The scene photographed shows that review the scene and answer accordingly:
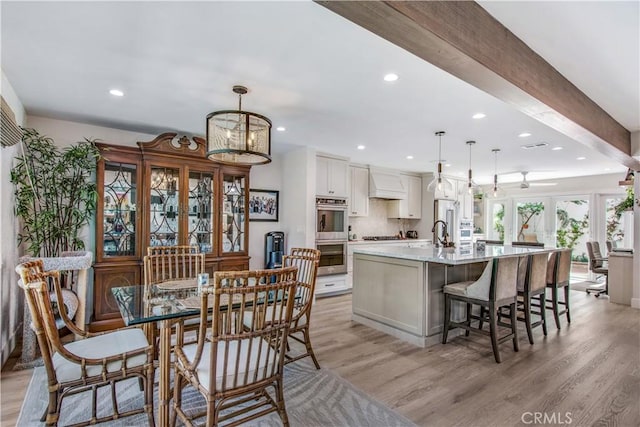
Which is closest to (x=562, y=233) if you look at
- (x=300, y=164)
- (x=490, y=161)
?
(x=490, y=161)

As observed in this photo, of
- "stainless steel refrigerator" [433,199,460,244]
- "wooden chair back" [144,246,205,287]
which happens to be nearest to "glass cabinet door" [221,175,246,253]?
"wooden chair back" [144,246,205,287]

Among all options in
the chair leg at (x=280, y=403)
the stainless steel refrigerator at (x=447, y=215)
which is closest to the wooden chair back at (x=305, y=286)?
the chair leg at (x=280, y=403)

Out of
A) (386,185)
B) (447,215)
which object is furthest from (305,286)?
(447,215)

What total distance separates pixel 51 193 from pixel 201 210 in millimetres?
1559

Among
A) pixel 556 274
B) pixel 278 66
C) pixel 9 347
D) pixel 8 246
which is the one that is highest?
pixel 278 66

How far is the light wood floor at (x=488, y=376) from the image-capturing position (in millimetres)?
2205

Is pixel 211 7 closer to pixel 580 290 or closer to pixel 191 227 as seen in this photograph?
pixel 191 227

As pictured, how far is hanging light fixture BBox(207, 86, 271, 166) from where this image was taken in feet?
7.82

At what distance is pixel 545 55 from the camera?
2275mm

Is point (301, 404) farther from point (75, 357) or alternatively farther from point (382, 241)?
point (382, 241)

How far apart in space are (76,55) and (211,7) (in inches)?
49.1

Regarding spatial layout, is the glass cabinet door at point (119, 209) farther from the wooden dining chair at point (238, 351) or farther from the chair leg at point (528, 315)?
the chair leg at point (528, 315)

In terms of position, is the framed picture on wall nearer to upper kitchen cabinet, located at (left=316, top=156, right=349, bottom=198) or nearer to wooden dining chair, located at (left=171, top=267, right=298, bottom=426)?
upper kitchen cabinet, located at (left=316, top=156, right=349, bottom=198)

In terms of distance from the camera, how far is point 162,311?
1.88m
